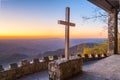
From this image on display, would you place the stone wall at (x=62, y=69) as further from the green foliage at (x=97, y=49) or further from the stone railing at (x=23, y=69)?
the green foliage at (x=97, y=49)

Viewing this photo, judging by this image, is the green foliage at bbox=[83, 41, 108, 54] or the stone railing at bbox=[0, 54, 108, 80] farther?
the green foliage at bbox=[83, 41, 108, 54]

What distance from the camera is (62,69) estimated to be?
12.2 feet

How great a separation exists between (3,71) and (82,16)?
7.01 meters

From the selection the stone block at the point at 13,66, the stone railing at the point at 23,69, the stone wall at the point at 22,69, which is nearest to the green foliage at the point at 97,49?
the stone railing at the point at 23,69

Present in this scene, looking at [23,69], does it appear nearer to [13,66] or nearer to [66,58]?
[13,66]

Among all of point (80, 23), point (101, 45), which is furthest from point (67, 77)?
point (101, 45)

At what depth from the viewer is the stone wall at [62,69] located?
3658 mm

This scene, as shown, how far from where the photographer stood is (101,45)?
14008mm

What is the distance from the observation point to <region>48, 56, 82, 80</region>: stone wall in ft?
12.0

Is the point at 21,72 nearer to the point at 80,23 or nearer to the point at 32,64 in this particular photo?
the point at 32,64

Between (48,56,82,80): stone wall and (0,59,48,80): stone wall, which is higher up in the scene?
(48,56,82,80): stone wall

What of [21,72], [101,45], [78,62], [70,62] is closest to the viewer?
[70,62]

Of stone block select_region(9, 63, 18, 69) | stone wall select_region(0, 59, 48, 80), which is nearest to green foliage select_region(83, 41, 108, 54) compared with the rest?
stone wall select_region(0, 59, 48, 80)

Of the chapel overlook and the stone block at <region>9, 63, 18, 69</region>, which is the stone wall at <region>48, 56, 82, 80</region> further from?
the stone block at <region>9, 63, 18, 69</region>
